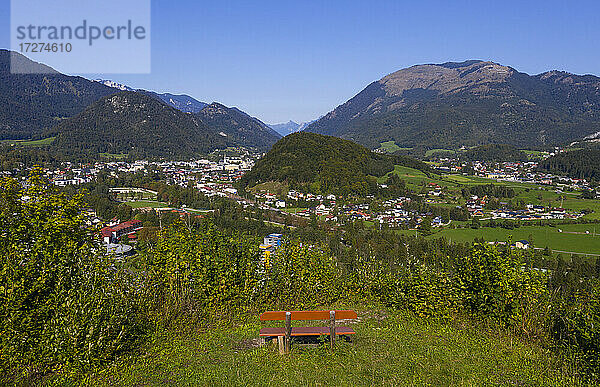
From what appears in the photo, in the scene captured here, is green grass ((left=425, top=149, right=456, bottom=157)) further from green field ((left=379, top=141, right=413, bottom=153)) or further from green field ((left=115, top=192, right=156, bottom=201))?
green field ((left=115, top=192, right=156, bottom=201))

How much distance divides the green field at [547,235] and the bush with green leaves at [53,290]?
42.6m

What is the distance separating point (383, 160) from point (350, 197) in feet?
73.2

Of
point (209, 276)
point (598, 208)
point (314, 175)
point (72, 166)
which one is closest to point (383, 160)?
point (314, 175)

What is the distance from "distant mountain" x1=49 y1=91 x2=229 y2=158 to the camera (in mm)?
137625

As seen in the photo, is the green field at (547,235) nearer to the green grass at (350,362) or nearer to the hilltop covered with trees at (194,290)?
the hilltop covered with trees at (194,290)

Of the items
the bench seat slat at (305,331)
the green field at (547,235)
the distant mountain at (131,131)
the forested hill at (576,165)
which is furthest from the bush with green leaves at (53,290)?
the distant mountain at (131,131)

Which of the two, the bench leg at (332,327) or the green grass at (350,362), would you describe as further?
the bench leg at (332,327)

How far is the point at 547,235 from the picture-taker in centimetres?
4653

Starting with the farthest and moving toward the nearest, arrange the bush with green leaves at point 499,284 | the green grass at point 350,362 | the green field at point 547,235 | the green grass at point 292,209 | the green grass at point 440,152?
the green grass at point 440,152 < the green grass at point 292,209 < the green field at point 547,235 < the bush with green leaves at point 499,284 < the green grass at point 350,362

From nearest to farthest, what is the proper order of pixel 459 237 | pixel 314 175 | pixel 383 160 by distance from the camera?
pixel 459 237 < pixel 314 175 < pixel 383 160

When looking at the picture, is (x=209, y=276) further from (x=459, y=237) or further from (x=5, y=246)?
(x=459, y=237)

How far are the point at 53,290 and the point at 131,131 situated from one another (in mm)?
167034

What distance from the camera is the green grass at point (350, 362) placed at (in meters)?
5.37

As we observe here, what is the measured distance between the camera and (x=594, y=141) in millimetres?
135750
